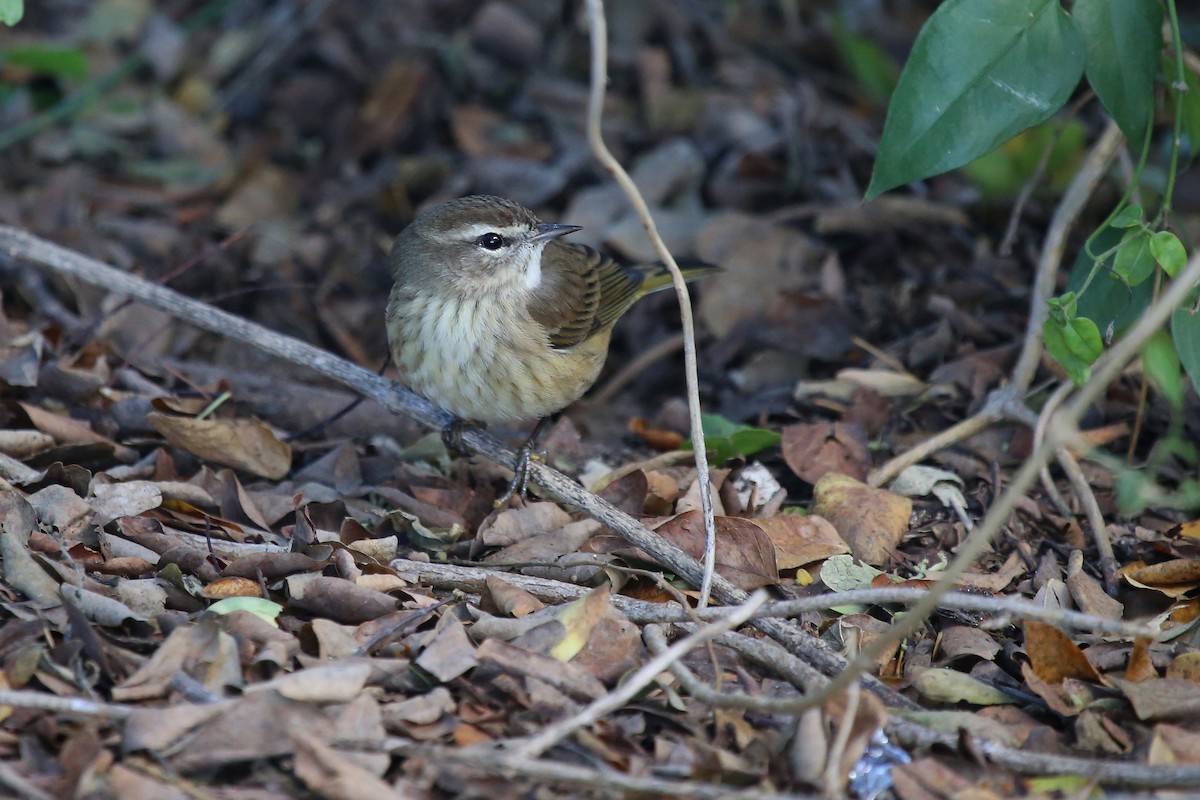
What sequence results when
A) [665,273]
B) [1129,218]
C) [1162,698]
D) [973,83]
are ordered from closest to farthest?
[1162,698] < [1129,218] < [973,83] < [665,273]

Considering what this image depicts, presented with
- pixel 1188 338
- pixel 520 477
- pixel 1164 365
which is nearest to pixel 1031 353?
pixel 1188 338

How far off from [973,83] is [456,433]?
105 inches

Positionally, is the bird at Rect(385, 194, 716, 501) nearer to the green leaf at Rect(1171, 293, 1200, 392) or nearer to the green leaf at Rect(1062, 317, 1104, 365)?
the green leaf at Rect(1062, 317, 1104, 365)

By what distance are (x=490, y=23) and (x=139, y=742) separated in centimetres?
661

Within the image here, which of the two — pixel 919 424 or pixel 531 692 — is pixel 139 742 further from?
pixel 919 424

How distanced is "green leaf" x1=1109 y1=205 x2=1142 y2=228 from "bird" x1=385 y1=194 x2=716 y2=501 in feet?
7.69

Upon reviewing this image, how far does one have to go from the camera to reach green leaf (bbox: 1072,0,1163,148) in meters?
4.49

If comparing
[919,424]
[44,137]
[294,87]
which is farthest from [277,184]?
[919,424]

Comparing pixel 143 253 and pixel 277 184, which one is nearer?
pixel 143 253

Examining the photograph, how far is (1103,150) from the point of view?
5785 millimetres

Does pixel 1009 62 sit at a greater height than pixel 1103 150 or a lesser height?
greater

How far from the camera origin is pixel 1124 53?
4.51m

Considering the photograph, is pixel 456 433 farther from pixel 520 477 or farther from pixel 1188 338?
pixel 1188 338

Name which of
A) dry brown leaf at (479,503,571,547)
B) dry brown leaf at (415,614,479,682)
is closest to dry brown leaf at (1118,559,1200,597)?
dry brown leaf at (479,503,571,547)
